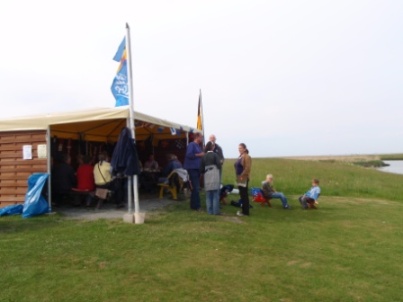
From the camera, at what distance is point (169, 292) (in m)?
4.44

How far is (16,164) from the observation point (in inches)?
360

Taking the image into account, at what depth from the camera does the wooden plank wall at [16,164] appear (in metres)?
8.98

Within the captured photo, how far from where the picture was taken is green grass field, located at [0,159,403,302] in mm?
4523

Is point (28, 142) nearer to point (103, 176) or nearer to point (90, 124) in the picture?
point (103, 176)

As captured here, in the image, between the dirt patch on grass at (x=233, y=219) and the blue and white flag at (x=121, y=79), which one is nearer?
the blue and white flag at (x=121, y=79)

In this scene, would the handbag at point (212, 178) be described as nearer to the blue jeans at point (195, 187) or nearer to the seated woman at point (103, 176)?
the blue jeans at point (195, 187)

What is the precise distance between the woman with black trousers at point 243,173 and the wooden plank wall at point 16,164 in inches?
169

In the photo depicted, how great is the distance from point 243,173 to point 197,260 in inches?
141

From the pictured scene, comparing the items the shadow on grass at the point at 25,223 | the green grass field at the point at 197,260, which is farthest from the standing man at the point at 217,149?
the shadow on grass at the point at 25,223

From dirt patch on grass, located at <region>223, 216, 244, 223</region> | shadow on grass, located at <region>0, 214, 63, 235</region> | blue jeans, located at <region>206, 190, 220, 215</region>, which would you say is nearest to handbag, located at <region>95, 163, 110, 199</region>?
shadow on grass, located at <region>0, 214, 63, 235</region>

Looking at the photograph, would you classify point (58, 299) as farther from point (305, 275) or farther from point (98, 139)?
point (98, 139)

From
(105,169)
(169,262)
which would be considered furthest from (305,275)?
(105,169)

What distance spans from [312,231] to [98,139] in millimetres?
7969

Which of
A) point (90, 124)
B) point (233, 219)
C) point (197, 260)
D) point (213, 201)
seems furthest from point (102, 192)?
point (197, 260)
